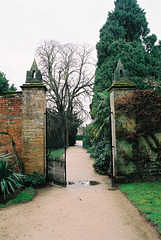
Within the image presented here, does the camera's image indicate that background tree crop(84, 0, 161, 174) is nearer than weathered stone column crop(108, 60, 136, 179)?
No

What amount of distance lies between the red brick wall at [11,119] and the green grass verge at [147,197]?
3486 mm

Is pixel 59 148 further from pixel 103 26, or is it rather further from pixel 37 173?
pixel 103 26

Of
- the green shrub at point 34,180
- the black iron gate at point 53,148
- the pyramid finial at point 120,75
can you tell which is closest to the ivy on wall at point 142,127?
the pyramid finial at point 120,75

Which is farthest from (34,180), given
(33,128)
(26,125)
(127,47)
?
(127,47)

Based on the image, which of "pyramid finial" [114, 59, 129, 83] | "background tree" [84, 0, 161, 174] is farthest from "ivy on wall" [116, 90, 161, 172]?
"background tree" [84, 0, 161, 174]

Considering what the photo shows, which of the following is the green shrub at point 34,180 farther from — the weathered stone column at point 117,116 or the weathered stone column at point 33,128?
the weathered stone column at point 117,116

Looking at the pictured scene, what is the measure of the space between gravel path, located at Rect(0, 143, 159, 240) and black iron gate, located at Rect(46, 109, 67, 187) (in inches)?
33.1

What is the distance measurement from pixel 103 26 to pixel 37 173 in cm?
1123

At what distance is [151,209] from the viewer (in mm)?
3359

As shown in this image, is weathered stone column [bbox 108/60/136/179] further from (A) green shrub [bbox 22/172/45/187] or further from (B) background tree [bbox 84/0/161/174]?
(B) background tree [bbox 84/0/161/174]

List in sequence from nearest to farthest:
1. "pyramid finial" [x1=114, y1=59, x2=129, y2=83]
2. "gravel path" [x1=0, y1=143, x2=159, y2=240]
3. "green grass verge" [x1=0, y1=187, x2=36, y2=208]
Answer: "gravel path" [x1=0, y1=143, x2=159, y2=240] < "green grass verge" [x1=0, y1=187, x2=36, y2=208] < "pyramid finial" [x1=114, y1=59, x2=129, y2=83]

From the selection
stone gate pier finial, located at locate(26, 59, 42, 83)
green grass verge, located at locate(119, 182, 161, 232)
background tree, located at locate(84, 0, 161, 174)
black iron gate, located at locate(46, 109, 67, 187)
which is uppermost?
background tree, located at locate(84, 0, 161, 174)

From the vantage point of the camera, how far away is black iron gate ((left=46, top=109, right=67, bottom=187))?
5536mm

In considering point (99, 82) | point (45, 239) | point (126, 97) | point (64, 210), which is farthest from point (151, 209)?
point (99, 82)
